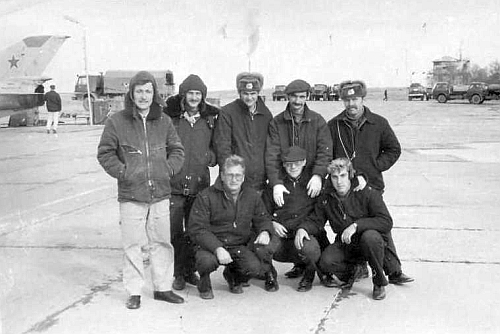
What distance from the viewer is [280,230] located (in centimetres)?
427

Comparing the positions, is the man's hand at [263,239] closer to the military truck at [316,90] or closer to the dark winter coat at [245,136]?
the dark winter coat at [245,136]

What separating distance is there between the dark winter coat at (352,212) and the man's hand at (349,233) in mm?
26

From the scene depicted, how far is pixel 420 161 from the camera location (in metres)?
11.5

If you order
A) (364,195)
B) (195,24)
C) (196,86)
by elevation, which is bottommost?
(364,195)

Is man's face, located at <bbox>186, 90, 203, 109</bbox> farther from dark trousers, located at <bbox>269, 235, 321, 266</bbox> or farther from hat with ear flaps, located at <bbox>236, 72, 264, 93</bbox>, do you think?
dark trousers, located at <bbox>269, 235, 321, 266</bbox>

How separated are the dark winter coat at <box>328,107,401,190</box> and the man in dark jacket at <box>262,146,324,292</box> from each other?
0.33 m

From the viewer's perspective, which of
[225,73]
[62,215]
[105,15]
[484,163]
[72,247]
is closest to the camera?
[105,15]

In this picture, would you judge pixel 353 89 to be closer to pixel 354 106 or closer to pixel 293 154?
pixel 354 106

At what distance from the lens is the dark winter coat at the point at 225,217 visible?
13.5ft

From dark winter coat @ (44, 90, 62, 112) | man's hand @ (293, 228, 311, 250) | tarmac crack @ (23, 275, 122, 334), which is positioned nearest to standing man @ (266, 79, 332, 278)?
man's hand @ (293, 228, 311, 250)

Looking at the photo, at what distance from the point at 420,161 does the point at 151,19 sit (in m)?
8.47

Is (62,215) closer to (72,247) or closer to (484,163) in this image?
(72,247)

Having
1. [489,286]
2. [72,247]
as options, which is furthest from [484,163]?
[72,247]

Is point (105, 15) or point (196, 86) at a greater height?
point (105, 15)
